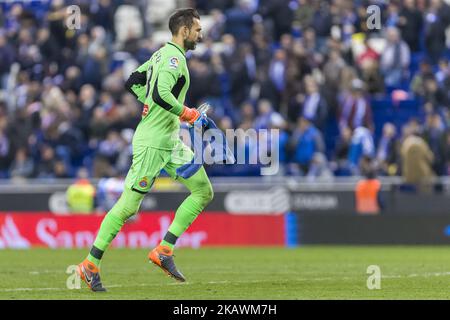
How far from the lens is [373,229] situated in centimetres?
2333

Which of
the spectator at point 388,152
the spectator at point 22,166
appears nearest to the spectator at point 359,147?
the spectator at point 388,152

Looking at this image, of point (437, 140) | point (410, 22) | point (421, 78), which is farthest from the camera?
point (410, 22)

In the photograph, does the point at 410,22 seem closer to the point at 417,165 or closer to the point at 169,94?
the point at 417,165

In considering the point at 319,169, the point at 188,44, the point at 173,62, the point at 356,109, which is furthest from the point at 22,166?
the point at 173,62

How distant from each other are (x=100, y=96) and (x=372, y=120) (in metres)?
6.47

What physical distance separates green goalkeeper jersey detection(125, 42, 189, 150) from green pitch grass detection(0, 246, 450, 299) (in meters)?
1.58

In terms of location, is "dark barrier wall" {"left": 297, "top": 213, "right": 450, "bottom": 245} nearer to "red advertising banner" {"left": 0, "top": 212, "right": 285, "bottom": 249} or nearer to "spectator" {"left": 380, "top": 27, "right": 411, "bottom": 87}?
"red advertising banner" {"left": 0, "top": 212, "right": 285, "bottom": 249}

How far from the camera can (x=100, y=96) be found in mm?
28297

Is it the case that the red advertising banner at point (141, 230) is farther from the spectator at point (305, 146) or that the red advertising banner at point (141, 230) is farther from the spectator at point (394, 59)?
the spectator at point (394, 59)

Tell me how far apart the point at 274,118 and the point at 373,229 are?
3620 mm

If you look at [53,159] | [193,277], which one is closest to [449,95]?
[53,159]

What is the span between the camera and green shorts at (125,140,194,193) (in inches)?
499
